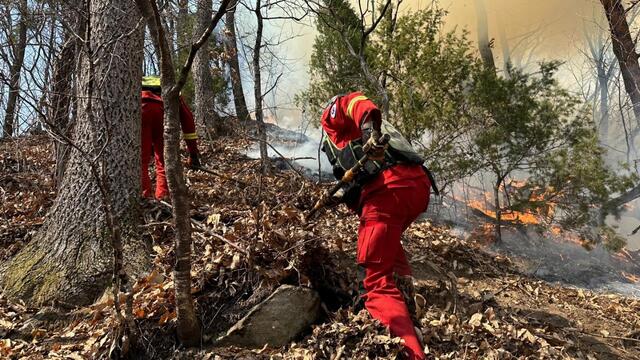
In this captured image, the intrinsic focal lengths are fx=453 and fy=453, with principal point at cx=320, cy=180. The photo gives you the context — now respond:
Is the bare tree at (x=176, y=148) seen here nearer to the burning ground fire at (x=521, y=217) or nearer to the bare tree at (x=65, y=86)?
the bare tree at (x=65, y=86)

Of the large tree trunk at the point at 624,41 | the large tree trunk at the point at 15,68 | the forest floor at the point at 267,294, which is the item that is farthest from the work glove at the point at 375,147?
the large tree trunk at the point at 624,41

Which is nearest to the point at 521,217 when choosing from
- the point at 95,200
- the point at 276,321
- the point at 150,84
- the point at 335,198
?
the point at 335,198

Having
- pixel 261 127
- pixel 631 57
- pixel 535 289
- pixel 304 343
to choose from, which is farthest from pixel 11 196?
pixel 631 57

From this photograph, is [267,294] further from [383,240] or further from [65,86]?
[65,86]

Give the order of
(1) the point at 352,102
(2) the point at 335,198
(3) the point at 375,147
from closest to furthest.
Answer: (3) the point at 375,147 → (1) the point at 352,102 → (2) the point at 335,198

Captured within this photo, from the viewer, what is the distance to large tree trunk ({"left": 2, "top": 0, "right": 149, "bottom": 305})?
12.1ft

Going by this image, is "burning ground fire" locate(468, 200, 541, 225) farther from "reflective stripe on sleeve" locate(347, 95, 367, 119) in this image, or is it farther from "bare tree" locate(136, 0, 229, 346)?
"bare tree" locate(136, 0, 229, 346)

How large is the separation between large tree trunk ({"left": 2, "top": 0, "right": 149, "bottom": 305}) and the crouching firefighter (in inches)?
74.8

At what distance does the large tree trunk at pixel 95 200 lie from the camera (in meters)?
3.69

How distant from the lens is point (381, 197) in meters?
3.24

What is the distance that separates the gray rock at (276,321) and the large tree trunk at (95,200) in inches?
48.2

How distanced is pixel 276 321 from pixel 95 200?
199 cm

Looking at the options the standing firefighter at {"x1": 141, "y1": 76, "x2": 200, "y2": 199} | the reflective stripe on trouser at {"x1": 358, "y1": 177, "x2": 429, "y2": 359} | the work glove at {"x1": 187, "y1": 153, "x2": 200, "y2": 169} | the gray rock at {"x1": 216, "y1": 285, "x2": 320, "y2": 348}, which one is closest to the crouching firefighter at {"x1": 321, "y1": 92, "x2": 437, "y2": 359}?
the reflective stripe on trouser at {"x1": 358, "y1": 177, "x2": 429, "y2": 359}

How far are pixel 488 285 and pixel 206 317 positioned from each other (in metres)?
3.24
